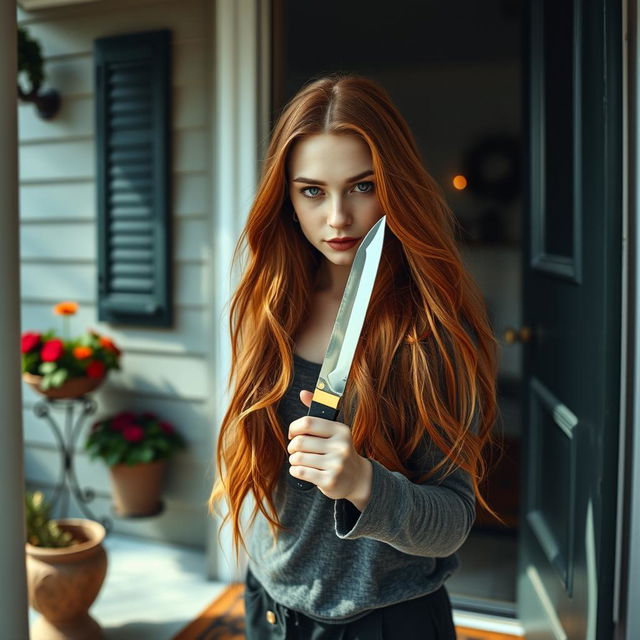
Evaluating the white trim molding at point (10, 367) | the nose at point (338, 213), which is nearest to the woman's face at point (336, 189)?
the nose at point (338, 213)

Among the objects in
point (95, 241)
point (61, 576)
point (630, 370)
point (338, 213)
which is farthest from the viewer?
point (95, 241)

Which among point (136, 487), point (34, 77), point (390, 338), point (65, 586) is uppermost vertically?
point (34, 77)

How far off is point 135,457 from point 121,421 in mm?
210

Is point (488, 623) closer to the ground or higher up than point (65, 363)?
closer to the ground

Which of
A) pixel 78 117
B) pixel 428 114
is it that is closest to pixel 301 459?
pixel 78 117

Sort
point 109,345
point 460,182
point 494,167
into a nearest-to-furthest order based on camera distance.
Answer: point 109,345 < point 494,167 < point 460,182

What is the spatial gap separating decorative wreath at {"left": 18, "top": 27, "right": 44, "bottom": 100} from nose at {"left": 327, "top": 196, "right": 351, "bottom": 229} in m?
2.45

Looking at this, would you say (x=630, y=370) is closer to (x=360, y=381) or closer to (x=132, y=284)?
(x=360, y=381)

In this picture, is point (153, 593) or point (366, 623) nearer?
point (366, 623)

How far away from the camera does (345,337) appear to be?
87 centimetres

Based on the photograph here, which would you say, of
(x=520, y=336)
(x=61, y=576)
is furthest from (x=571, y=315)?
(x=61, y=576)

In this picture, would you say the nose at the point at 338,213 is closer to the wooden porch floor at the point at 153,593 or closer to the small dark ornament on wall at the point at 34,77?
the wooden porch floor at the point at 153,593

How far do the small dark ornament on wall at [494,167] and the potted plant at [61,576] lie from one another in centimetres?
470

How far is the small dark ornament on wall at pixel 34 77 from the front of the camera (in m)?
2.91
